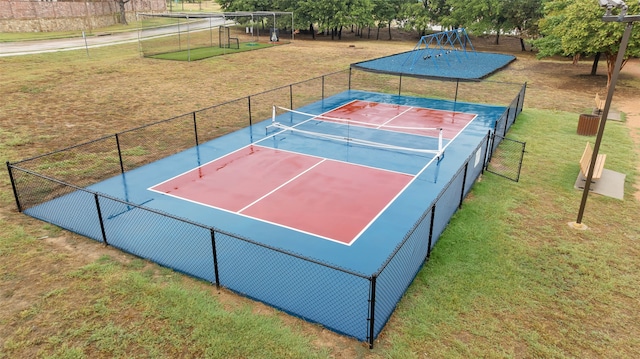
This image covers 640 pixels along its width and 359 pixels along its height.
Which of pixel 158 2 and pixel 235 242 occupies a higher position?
pixel 158 2

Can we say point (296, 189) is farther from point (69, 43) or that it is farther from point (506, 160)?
point (69, 43)

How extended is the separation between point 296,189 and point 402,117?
9.76 metres

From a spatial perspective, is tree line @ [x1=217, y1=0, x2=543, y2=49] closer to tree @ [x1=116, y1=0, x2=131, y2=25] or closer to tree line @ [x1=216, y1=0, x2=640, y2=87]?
tree line @ [x1=216, y1=0, x2=640, y2=87]

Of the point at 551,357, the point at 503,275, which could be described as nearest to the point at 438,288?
the point at 503,275

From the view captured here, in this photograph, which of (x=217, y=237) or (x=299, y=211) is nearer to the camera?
(x=217, y=237)

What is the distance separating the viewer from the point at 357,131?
18.0 meters

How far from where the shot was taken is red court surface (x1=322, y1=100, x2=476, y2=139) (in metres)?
18.3

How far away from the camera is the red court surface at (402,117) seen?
18.3 meters

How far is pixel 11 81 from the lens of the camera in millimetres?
24938

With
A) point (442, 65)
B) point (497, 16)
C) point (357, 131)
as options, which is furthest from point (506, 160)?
point (497, 16)

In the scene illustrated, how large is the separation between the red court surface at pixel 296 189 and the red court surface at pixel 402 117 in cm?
506

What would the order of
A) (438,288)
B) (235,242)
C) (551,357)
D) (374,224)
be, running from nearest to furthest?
(551,357) → (438,288) → (235,242) → (374,224)

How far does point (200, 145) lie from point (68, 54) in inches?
1039

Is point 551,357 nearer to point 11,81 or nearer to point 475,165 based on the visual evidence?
point 475,165
